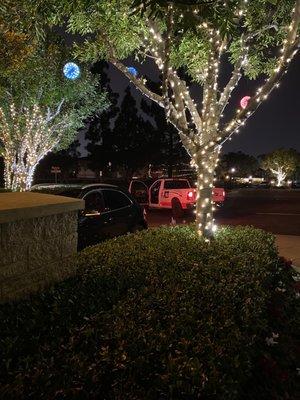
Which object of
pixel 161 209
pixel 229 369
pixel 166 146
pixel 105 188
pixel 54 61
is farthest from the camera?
pixel 166 146

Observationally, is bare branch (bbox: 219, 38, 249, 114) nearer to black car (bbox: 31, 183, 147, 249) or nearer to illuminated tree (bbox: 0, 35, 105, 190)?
black car (bbox: 31, 183, 147, 249)

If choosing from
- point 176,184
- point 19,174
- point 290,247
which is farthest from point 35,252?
point 176,184

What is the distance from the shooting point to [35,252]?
4.10m

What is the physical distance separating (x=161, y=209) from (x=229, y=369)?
2067cm

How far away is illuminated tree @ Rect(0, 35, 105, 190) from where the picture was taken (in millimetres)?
17312

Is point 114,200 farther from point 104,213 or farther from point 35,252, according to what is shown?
point 35,252

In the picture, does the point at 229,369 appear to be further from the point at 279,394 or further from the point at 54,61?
the point at 54,61

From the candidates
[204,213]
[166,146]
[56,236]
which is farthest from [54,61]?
[166,146]

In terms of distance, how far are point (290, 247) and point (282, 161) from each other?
84073mm

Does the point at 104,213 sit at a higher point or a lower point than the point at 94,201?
lower

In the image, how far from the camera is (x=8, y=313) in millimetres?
3604

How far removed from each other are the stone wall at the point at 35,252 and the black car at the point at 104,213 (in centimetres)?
442

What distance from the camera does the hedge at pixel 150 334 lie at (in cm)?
263

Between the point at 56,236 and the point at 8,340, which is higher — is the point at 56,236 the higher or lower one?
the higher one
